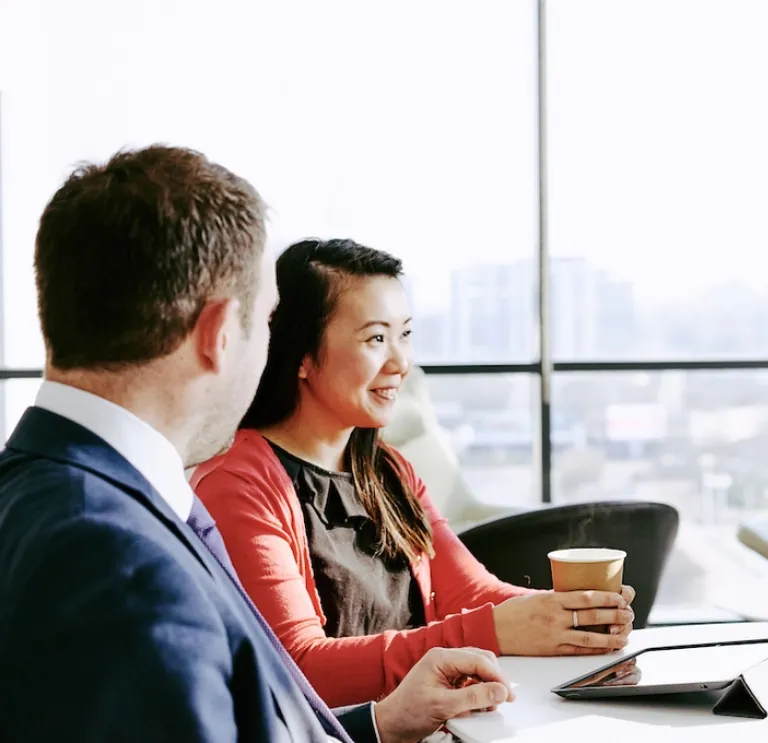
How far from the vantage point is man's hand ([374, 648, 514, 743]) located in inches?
44.1

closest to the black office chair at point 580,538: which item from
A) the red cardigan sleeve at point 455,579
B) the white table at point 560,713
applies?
the red cardigan sleeve at point 455,579

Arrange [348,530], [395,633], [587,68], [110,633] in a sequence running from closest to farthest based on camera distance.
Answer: [110,633], [395,633], [348,530], [587,68]

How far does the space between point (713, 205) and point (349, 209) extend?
155cm

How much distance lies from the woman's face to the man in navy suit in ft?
2.43

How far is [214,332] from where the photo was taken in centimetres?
92

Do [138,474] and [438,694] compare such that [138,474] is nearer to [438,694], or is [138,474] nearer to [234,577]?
[234,577]

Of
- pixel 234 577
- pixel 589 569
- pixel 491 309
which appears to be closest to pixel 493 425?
pixel 491 309

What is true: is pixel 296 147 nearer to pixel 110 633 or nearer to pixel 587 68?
pixel 587 68

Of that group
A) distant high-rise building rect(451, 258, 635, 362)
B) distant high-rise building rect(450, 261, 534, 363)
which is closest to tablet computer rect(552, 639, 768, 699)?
distant high-rise building rect(451, 258, 635, 362)

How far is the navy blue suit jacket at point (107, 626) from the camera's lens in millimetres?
679

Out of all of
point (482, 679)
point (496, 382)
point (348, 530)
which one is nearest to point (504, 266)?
point (496, 382)

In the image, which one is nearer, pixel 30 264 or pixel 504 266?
pixel 30 264

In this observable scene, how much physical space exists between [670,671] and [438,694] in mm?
261

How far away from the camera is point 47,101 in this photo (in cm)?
407
